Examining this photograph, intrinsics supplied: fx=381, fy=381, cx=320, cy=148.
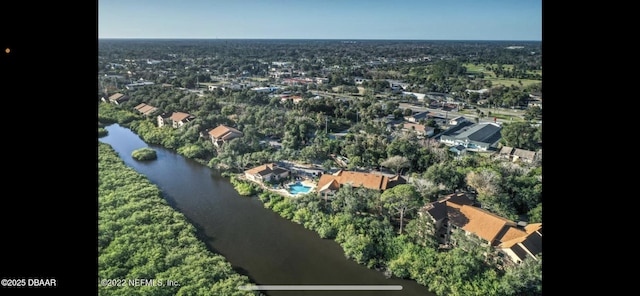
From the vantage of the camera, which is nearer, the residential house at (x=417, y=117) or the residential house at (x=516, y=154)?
the residential house at (x=516, y=154)

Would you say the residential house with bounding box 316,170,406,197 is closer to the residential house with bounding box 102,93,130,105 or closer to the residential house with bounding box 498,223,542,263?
the residential house with bounding box 498,223,542,263

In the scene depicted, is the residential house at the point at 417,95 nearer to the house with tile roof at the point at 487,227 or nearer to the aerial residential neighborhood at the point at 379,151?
the aerial residential neighborhood at the point at 379,151

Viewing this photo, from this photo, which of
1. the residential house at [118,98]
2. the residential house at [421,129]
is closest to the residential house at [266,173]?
the residential house at [421,129]

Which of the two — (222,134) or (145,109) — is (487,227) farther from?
(145,109)

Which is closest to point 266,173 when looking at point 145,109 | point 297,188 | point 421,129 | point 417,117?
point 297,188

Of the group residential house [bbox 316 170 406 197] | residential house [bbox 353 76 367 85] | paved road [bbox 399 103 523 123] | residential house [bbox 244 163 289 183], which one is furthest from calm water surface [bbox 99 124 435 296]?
residential house [bbox 353 76 367 85]

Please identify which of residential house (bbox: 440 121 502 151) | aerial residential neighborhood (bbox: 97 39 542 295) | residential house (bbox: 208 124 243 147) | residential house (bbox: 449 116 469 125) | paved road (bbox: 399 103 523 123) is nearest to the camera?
aerial residential neighborhood (bbox: 97 39 542 295)
